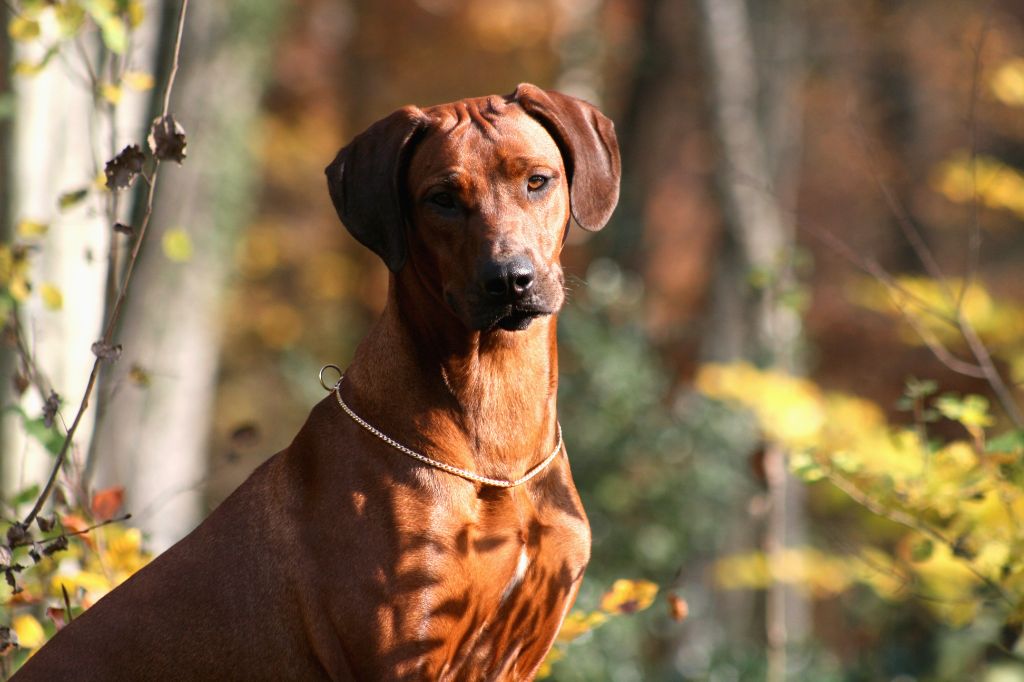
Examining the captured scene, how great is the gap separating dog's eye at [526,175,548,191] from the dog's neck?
322 mm

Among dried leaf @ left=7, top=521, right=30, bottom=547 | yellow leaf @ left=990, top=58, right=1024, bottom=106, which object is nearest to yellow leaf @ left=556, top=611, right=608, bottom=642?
dried leaf @ left=7, top=521, right=30, bottom=547

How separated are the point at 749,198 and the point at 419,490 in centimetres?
736

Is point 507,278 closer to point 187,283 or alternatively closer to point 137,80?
point 137,80

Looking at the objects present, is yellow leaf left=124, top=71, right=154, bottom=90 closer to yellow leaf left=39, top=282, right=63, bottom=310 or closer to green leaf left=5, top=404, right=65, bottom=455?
yellow leaf left=39, top=282, right=63, bottom=310

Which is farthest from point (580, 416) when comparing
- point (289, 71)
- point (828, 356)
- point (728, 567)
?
point (289, 71)

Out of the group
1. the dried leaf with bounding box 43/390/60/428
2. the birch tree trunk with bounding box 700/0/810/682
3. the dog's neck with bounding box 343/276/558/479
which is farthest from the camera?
the birch tree trunk with bounding box 700/0/810/682

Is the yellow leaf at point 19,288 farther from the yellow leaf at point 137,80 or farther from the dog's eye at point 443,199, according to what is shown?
the dog's eye at point 443,199

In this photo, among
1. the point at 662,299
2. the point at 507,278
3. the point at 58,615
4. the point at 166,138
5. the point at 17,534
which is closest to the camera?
the point at 507,278

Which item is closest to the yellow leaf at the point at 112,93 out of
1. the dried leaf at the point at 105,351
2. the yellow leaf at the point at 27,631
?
the dried leaf at the point at 105,351

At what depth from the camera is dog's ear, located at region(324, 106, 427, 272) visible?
121 inches

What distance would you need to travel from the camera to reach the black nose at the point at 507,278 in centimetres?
290

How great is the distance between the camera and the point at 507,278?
114 inches

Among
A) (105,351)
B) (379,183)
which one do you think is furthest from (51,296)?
(379,183)

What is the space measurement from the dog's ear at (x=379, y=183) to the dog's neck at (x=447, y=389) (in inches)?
5.0
